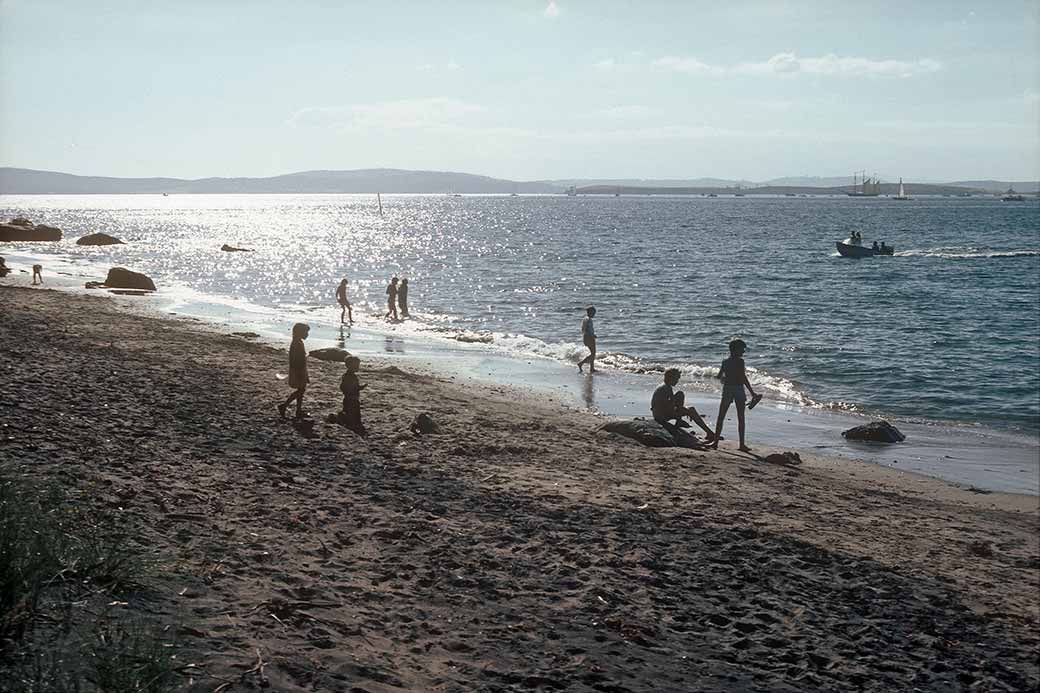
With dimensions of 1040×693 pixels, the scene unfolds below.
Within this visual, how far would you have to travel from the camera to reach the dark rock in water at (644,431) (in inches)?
546

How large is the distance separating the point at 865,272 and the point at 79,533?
57756 mm

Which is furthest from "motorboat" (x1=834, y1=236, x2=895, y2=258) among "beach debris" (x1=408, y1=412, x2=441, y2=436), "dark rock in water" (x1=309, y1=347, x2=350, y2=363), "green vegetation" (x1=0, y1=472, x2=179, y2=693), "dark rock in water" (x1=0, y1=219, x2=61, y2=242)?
"green vegetation" (x1=0, y1=472, x2=179, y2=693)

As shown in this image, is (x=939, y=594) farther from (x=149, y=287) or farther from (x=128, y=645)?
(x=149, y=287)

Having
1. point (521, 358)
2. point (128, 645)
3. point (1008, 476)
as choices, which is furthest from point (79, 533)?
point (521, 358)

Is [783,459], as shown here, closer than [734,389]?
Yes

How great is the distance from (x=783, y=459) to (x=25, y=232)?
242ft

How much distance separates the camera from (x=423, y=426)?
13.1 m

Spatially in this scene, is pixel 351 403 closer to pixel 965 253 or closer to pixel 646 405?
pixel 646 405

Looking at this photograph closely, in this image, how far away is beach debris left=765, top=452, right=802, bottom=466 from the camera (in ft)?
44.9

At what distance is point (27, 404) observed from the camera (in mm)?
10602

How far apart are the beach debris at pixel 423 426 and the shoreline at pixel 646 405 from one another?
5350 millimetres

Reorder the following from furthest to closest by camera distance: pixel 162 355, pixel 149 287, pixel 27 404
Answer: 1. pixel 149 287
2. pixel 162 355
3. pixel 27 404

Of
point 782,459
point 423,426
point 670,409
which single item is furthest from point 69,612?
point 782,459

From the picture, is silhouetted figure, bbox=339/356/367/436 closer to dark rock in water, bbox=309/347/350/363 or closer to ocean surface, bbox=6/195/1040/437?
dark rock in water, bbox=309/347/350/363
